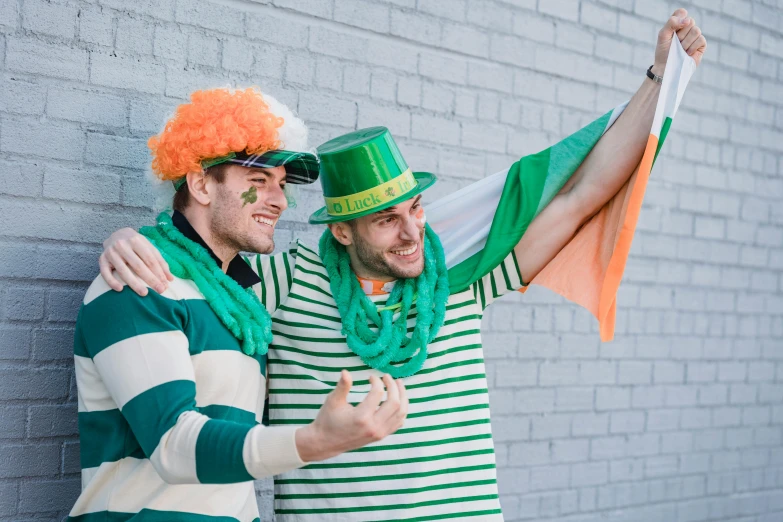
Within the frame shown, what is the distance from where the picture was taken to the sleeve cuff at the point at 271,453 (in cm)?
176

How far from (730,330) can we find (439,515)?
2.82 m

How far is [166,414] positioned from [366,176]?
950mm

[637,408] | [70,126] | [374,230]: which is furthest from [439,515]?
[637,408]

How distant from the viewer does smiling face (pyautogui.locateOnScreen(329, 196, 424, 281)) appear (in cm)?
261

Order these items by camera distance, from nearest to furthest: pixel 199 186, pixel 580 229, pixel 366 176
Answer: pixel 199 186 < pixel 366 176 < pixel 580 229

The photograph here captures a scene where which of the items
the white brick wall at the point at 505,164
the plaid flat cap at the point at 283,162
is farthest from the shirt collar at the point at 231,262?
the white brick wall at the point at 505,164

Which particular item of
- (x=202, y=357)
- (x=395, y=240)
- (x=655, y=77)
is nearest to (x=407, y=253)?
(x=395, y=240)

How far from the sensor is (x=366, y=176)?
2.56 metres

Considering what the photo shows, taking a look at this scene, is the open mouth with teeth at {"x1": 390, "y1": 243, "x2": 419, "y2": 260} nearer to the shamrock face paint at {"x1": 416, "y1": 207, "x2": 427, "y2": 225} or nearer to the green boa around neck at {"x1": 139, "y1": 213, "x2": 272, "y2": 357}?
the shamrock face paint at {"x1": 416, "y1": 207, "x2": 427, "y2": 225}

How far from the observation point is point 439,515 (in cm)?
246

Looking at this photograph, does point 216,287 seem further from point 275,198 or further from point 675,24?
point 675,24

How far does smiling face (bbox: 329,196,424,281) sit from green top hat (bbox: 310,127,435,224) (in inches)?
2.2

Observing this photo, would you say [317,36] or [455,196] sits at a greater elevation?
[317,36]

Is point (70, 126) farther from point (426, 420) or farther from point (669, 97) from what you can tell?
point (669, 97)
